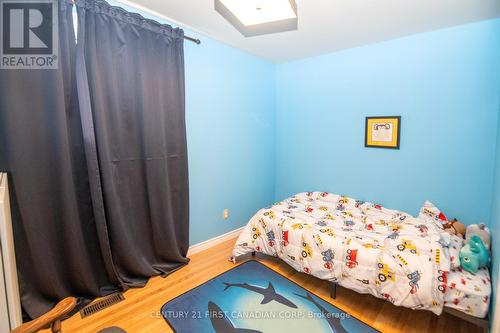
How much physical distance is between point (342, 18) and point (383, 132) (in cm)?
128

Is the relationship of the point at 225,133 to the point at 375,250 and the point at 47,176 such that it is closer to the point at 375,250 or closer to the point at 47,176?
the point at 47,176

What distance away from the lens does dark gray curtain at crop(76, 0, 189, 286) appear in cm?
184

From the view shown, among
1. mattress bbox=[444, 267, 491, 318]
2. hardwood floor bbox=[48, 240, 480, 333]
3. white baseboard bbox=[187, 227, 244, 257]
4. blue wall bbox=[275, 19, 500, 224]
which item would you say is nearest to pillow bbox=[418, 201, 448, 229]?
blue wall bbox=[275, 19, 500, 224]

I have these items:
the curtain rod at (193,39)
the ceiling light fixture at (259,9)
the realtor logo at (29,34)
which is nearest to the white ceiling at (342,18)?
the curtain rod at (193,39)

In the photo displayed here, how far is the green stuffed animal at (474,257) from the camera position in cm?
165

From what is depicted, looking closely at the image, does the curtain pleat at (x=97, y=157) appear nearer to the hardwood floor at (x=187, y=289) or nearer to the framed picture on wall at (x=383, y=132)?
the hardwood floor at (x=187, y=289)

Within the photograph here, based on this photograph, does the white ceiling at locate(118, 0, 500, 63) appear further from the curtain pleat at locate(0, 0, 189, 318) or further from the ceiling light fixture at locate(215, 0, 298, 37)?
the ceiling light fixture at locate(215, 0, 298, 37)

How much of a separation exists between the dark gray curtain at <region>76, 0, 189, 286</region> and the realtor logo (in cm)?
16

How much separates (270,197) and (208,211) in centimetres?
120

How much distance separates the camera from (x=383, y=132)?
2715 mm

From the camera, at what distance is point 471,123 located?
2230mm

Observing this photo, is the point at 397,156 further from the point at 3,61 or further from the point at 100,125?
the point at 3,61

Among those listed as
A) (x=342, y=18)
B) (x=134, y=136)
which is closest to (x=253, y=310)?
(x=134, y=136)

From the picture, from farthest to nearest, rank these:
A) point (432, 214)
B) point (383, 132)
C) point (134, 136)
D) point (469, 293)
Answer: point (383, 132), point (432, 214), point (134, 136), point (469, 293)
